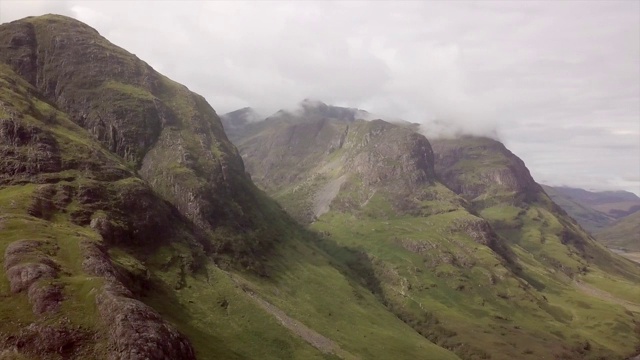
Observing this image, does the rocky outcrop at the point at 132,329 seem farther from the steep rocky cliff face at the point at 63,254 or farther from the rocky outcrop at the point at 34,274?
the rocky outcrop at the point at 34,274

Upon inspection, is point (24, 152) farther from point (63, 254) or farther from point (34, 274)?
point (34, 274)

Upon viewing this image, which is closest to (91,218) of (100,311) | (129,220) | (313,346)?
(129,220)

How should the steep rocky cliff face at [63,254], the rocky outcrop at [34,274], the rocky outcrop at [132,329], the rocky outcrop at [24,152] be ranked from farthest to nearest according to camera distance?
the rocky outcrop at [24,152] < the rocky outcrop at [34,274] < the rocky outcrop at [132,329] < the steep rocky cliff face at [63,254]

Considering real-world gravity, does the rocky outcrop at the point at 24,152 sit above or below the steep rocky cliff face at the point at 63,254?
above

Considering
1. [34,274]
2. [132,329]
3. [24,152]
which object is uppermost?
[24,152]

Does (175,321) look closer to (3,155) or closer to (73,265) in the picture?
(73,265)

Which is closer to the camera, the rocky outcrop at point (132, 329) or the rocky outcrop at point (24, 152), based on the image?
the rocky outcrop at point (132, 329)

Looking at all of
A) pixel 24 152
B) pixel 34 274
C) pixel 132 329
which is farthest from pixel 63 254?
pixel 24 152

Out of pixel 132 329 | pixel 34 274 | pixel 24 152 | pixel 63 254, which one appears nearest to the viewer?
pixel 132 329

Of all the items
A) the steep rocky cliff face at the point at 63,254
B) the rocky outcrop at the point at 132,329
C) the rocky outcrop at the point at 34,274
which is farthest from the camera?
the rocky outcrop at the point at 34,274

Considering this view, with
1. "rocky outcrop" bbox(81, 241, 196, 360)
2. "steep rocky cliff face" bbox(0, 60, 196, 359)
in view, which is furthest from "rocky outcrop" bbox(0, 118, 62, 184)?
"rocky outcrop" bbox(81, 241, 196, 360)

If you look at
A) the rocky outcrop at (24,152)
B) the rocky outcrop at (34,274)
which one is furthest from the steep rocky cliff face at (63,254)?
the rocky outcrop at (24,152)
